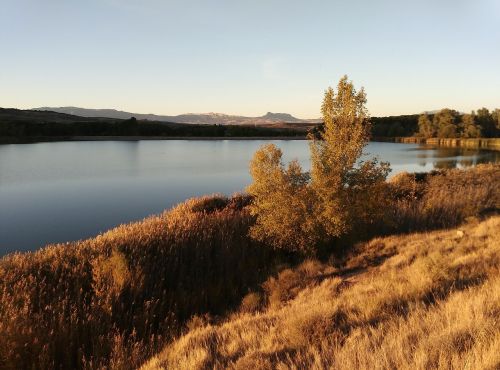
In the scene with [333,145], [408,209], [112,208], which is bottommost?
[112,208]

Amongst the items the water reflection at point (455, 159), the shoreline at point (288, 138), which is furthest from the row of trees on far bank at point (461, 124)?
→ the water reflection at point (455, 159)

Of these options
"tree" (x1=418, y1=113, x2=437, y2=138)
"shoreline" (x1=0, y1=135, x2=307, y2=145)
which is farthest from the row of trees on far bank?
"shoreline" (x1=0, y1=135, x2=307, y2=145)

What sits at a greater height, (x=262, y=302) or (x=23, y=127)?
(x=23, y=127)

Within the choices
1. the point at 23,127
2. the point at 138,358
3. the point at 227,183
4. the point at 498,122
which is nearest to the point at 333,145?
the point at 138,358

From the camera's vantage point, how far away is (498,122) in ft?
334

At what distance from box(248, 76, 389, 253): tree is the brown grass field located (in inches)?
34.9

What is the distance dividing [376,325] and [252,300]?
3.92 m

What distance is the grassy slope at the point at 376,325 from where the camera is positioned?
13.6 ft

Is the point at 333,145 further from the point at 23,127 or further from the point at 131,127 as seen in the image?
the point at 131,127

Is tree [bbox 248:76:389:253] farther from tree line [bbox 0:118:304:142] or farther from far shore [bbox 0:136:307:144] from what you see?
tree line [bbox 0:118:304:142]

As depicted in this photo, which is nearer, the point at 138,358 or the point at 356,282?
the point at 138,358

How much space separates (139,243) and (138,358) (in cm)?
504

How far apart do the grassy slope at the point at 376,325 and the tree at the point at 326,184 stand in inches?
93.6

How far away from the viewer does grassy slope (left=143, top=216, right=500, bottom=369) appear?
13.6 feet
